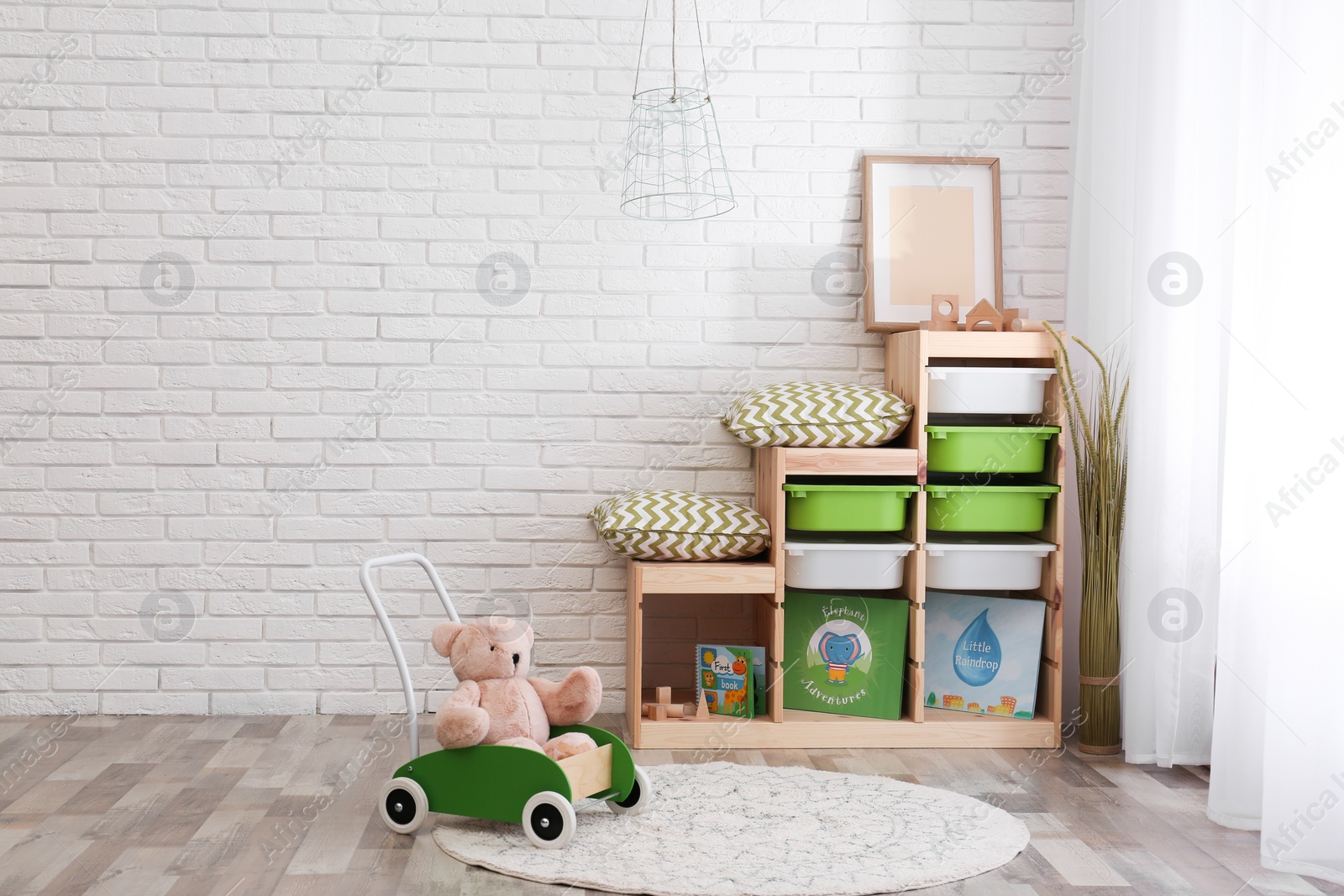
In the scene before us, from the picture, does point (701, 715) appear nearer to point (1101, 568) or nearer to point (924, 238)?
point (1101, 568)

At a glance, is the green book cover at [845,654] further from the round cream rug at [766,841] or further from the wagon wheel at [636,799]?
the wagon wheel at [636,799]

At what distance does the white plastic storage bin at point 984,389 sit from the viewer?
2.75m

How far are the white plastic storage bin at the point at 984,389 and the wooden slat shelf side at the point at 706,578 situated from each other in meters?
0.60

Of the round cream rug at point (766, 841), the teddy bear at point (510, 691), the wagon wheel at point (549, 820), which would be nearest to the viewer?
the round cream rug at point (766, 841)

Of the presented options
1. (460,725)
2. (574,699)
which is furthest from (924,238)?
(460,725)

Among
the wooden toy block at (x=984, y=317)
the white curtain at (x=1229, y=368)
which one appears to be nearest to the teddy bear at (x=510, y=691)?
the white curtain at (x=1229, y=368)

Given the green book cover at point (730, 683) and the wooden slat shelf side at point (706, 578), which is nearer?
the wooden slat shelf side at point (706, 578)

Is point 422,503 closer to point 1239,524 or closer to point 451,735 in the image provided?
point 451,735

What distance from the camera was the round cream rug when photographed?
1.84 m

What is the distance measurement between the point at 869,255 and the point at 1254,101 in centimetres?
110

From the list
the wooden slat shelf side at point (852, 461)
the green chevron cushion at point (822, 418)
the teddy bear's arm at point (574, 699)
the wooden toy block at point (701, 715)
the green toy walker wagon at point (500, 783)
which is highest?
the green chevron cushion at point (822, 418)

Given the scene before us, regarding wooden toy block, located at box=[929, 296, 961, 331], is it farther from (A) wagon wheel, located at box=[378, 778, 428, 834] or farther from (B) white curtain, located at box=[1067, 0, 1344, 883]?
(A) wagon wheel, located at box=[378, 778, 428, 834]

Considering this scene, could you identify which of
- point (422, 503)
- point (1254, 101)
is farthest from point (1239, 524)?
point (422, 503)

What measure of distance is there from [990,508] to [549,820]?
4.55 feet
